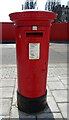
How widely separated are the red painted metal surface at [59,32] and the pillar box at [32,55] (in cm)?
1669

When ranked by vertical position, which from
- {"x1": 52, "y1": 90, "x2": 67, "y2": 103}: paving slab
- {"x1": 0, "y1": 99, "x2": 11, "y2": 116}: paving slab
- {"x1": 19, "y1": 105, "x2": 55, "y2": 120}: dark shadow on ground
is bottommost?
{"x1": 52, "y1": 90, "x2": 67, "y2": 103}: paving slab

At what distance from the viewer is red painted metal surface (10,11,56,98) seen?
2361 mm

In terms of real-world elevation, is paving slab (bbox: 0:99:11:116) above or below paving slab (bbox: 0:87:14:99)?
above

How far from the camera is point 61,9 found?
130 ft

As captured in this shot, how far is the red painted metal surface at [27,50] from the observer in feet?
7.75

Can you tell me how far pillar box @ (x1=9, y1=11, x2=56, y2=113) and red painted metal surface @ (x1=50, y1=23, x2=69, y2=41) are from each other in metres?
16.7

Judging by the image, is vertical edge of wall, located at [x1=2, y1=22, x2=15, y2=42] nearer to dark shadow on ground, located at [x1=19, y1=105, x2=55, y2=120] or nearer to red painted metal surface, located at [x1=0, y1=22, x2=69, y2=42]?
red painted metal surface, located at [x1=0, y1=22, x2=69, y2=42]

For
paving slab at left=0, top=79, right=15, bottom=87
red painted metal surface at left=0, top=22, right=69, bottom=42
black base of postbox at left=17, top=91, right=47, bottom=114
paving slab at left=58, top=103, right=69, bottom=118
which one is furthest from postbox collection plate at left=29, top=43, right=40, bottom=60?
red painted metal surface at left=0, top=22, right=69, bottom=42

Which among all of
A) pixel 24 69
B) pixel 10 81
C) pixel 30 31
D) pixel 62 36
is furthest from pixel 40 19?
pixel 62 36

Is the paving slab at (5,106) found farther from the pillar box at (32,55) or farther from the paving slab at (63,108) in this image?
the paving slab at (63,108)

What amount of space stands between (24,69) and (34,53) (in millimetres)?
365

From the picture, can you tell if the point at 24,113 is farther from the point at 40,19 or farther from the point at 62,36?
the point at 62,36

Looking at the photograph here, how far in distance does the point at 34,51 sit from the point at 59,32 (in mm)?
17145

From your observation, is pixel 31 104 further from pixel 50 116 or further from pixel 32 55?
pixel 32 55
